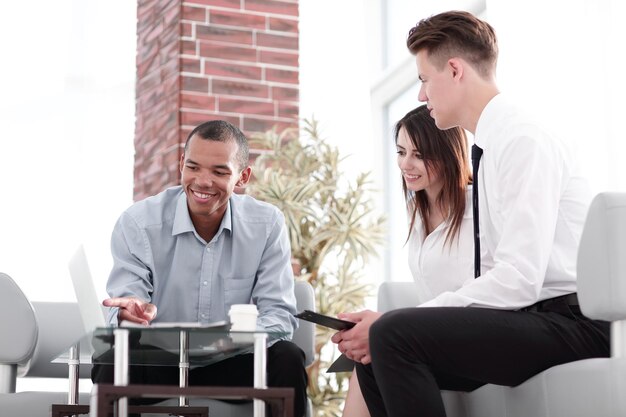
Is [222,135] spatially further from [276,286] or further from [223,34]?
[223,34]

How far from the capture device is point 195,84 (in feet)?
13.7

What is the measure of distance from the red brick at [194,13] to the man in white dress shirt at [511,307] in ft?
8.13

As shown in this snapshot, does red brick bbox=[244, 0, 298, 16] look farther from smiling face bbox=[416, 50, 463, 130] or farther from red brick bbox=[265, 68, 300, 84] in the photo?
smiling face bbox=[416, 50, 463, 130]

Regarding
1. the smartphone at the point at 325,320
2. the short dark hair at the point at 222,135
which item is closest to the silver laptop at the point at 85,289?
the smartphone at the point at 325,320

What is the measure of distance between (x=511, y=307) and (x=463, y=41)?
0.68 meters

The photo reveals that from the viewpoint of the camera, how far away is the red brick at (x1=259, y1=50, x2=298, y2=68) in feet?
14.1

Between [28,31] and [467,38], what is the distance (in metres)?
3.86

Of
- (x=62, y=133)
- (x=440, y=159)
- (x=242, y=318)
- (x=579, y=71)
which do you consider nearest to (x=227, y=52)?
(x=62, y=133)

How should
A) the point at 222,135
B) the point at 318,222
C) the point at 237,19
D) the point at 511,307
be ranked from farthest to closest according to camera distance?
the point at 237,19 → the point at 318,222 → the point at 222,135 → the point at 511,307

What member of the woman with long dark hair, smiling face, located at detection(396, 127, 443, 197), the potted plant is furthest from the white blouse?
the potted plant

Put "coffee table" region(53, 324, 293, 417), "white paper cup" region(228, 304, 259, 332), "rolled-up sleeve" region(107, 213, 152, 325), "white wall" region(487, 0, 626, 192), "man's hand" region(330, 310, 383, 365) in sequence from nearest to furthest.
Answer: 1. "coffee table" region(53, 324, 293, 417)
2. "white paper cup" region(228, 304, 259, 332)
3. "man's hand" region(330, 310, 383, 365)
4. "rolled-up sleeve" region(107, 213, 152, 325)
5. "white wall" region(487, 0, 626, 192)

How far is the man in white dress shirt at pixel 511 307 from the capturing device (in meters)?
1.82

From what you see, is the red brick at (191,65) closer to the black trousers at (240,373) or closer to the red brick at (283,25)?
the red brick at (283,25)

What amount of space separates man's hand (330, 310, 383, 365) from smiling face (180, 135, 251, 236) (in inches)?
30.6
